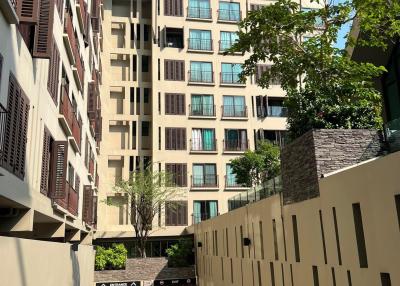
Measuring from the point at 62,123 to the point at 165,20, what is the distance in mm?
27328

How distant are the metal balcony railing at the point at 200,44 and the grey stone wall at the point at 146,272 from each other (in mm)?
19226

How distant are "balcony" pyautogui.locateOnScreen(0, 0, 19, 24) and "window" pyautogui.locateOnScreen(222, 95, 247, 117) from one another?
31.0 metres

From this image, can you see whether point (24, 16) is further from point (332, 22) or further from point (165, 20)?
point (165, 20)

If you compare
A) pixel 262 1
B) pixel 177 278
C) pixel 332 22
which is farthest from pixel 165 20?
pixel 332 22

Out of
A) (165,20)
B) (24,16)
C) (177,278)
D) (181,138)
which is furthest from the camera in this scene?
(165,20)

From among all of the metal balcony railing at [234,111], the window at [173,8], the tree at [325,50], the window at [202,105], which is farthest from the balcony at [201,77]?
the tree at [325,50]

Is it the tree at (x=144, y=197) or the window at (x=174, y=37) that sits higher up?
the window at (x=174, y=37)

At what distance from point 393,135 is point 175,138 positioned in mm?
28824

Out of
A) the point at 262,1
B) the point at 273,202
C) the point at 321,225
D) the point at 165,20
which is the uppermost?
the point at 262,1

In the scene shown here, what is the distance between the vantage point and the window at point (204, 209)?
119 feet

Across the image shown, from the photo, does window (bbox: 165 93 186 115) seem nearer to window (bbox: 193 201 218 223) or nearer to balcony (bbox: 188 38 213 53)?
balcony (bbox: 188 38 213 53)

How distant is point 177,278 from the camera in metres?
31.4

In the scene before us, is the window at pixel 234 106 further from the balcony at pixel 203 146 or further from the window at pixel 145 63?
the window at pixel 145 63

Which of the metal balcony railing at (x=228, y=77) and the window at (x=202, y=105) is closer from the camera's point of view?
the window at (x=202, y=105)
